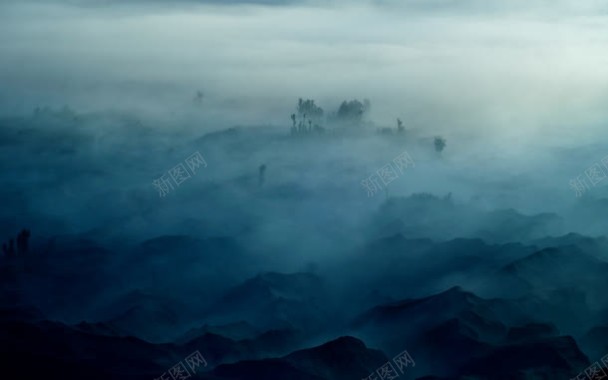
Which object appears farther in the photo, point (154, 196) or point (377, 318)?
point (154, 196)

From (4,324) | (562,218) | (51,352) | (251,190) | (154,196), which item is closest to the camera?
(51,352)

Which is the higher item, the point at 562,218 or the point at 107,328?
the point at 107,328

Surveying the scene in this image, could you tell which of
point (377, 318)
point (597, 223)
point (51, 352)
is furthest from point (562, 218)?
point (51, 352)

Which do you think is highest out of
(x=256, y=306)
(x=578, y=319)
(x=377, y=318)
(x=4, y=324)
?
(x=4, y=324)

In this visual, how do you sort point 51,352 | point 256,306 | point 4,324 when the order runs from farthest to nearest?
point 256,306
point 4,324
point 51,352

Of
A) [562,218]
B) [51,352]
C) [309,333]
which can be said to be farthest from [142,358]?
[562,218]

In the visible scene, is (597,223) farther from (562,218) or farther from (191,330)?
(191,330)
